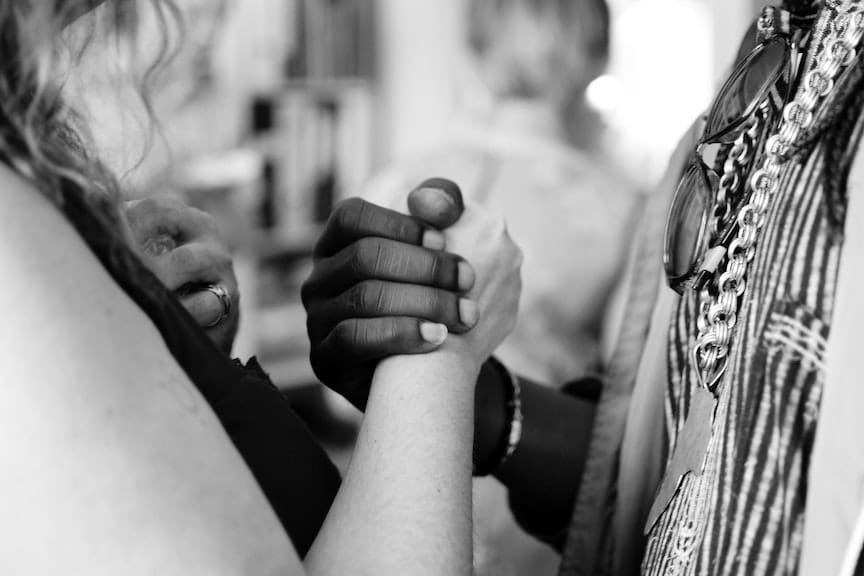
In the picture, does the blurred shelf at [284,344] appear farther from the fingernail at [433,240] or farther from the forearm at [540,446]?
the fingernail at [433,240]

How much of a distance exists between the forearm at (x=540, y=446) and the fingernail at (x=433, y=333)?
0.57 feet

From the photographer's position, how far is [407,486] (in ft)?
2.26

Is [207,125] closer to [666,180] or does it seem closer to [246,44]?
[246,44]

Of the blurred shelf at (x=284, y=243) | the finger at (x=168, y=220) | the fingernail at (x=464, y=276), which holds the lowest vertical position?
the finger at (x=168, y=220)

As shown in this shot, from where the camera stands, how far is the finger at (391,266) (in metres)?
0.82

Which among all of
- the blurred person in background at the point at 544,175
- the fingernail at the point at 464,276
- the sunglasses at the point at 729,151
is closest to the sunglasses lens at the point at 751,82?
the sunglasses at the point at 729,151

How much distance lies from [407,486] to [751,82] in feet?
1.24

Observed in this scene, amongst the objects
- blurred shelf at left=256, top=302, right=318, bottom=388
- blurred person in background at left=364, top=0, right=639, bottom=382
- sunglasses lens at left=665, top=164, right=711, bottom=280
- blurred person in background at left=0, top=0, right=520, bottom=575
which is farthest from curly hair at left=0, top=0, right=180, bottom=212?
blurred shelf at left=256, top=302, right=318, bottom=388

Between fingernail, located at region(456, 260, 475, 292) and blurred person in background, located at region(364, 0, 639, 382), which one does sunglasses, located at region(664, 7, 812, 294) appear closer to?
fingernail, located at region(456, 260, 475, 292)

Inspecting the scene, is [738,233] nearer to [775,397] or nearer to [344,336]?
[775,397]

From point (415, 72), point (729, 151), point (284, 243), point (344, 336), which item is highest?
point (415, 72)

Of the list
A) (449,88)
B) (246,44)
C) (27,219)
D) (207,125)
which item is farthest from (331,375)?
(449,88)

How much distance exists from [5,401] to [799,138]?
1.65 ft

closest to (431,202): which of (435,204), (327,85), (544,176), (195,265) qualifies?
(435,204)
